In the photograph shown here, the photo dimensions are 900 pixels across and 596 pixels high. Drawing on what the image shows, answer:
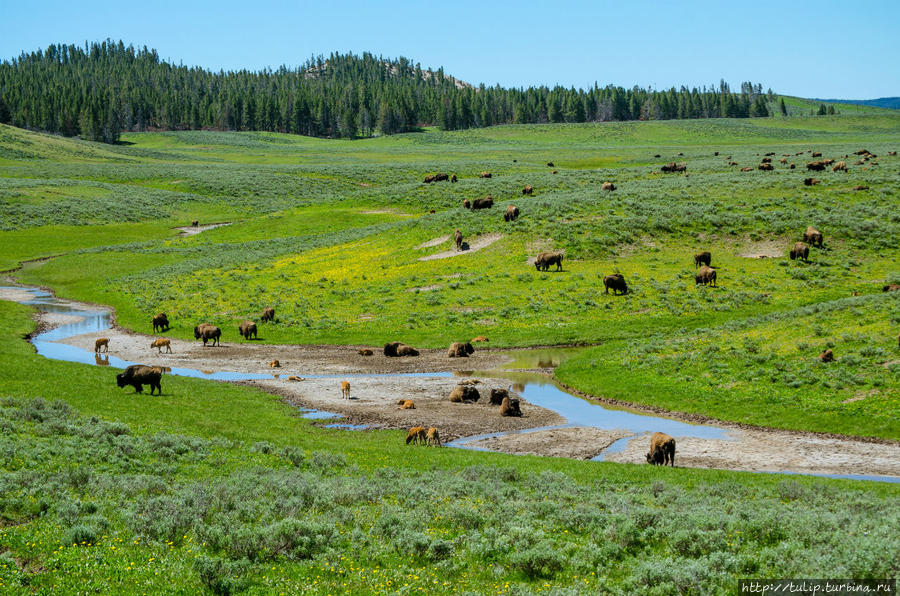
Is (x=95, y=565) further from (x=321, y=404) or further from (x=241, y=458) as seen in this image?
(x=321, y=404)

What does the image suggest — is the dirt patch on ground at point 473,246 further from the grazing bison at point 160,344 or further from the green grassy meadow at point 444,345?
the grazing bison at point 160,344

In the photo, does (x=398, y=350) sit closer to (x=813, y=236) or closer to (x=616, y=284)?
(x=616, y=284)

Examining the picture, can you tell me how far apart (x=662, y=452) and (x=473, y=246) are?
132ft

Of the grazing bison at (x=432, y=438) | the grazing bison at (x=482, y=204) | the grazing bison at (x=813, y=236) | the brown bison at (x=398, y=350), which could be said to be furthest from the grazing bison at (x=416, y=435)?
the grazing bison at (x=482, y=204)

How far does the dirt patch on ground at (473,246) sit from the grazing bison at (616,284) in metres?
15.3

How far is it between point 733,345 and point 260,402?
23411mm

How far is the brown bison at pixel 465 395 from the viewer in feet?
105

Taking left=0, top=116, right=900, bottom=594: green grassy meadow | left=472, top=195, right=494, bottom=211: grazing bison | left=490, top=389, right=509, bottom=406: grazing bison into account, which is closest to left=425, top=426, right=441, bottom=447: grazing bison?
left=0, top=116, right=900, bottom=594: green grassy meadow

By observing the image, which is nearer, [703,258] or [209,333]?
[209,333]

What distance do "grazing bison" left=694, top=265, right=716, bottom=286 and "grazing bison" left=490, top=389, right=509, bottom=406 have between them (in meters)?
23.9

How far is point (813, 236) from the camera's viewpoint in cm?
5434

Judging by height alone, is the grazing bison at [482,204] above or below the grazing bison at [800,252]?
above

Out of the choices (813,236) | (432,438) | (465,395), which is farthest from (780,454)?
(813,236)

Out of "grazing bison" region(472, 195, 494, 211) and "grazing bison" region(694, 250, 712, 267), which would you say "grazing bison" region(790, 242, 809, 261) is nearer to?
"grazing bison" region(694, 250, 712, 267)
